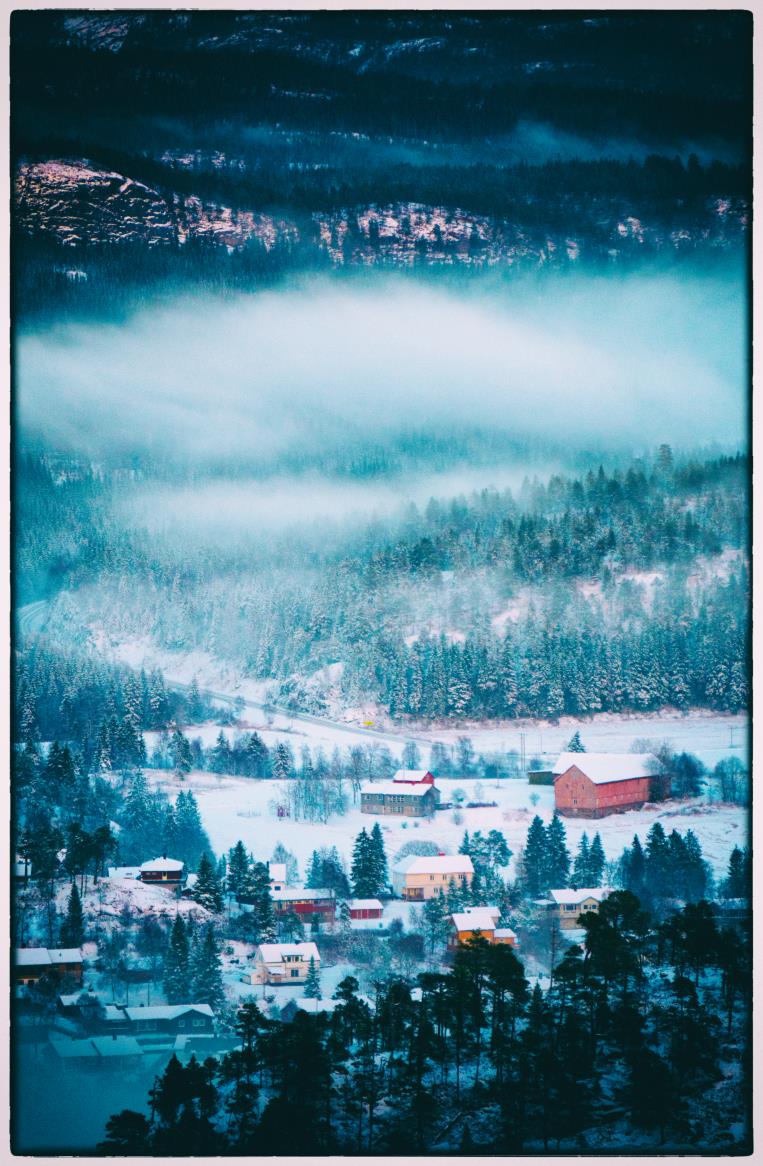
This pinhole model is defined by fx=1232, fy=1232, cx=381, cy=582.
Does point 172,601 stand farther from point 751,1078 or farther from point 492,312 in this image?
point 751,1078

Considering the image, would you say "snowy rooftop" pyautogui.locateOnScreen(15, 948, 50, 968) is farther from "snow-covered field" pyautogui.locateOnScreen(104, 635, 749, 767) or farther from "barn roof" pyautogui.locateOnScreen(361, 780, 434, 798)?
"barn roof" pyautogui.locateOnScreen(361, 780, 434, 798)

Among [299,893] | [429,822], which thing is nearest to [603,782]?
[429,822]

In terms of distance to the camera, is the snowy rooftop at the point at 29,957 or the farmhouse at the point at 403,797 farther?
the farmhouse at the point at 403,797

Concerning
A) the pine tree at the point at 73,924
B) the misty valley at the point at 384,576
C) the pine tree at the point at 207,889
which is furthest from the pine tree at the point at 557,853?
the pine tree at the point at 73,924

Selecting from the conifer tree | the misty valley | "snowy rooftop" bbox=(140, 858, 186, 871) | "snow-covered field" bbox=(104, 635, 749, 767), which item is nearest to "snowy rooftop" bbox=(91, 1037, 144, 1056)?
the misty valley

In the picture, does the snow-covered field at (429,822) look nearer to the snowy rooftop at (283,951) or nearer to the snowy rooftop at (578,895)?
the snowy rooftop at (578,895)

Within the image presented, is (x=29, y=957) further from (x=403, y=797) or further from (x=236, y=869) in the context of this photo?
(x=403, y=797)
